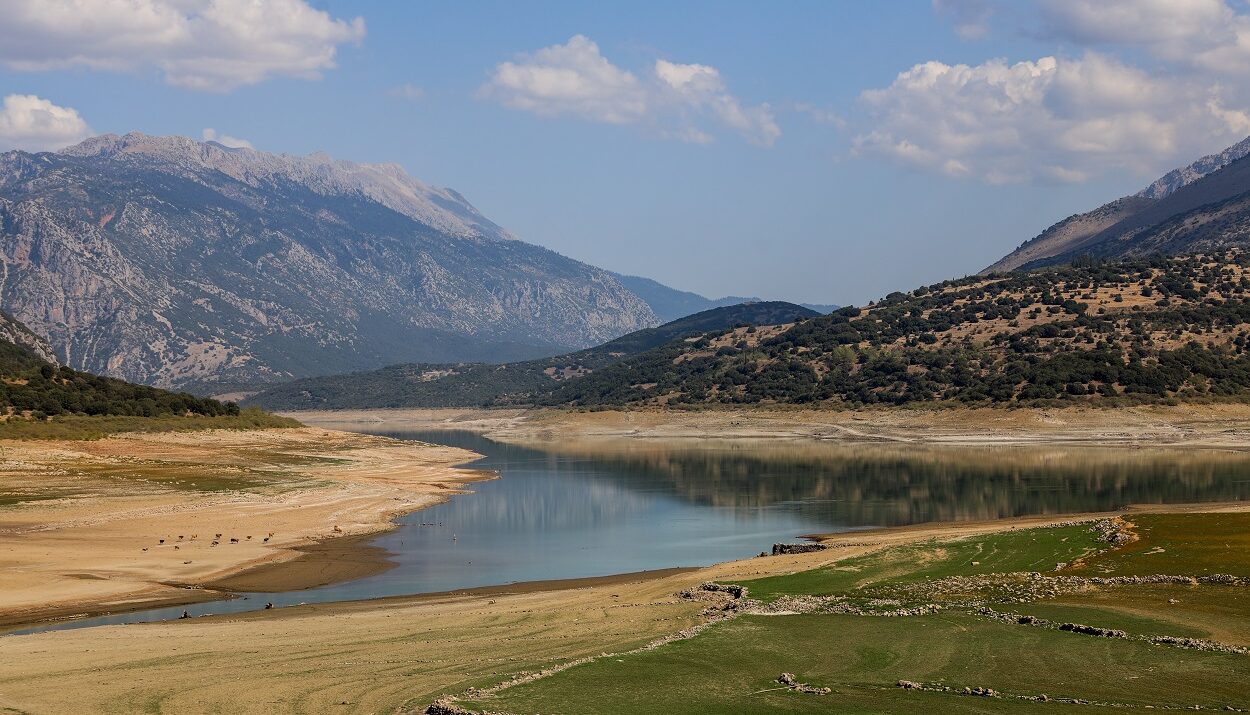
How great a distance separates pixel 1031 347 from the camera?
14925cm

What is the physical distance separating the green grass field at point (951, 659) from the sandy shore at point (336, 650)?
218 centimetres

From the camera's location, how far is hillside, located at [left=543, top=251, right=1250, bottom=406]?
130125mm

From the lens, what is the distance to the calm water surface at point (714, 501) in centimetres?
4856

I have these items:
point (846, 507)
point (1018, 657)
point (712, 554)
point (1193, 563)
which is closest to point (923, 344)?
Answer: point (846, 507)

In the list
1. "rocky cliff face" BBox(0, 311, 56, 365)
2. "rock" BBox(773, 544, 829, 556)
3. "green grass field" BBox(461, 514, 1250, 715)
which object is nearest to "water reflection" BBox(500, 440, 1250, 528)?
"rock" BBox(773, 544, 829, 556)

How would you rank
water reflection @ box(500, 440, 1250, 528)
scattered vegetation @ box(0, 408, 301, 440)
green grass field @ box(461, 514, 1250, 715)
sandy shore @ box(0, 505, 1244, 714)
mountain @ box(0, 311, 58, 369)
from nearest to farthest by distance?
green grass field @ box(461, 514, 1250, 715)
sandy shore @ box(0, 505, 1244, 714)
water reflection @ box(500, 440, 1250, 528)
scattered vegetation @ box(0, 408, 301, 440)
mountain @ box(0, 311, 58, 369)

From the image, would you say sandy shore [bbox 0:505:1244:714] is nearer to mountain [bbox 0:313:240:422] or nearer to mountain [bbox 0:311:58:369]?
mountain [bbox 0:313:240:422]

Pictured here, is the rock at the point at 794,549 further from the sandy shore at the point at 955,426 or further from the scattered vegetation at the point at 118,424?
the sandy shore at the point at 955,426

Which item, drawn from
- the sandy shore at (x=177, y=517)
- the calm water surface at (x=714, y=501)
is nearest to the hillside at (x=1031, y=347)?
the calm water surface at (x=714, y=501)

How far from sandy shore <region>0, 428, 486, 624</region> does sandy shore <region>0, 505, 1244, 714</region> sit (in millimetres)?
6936

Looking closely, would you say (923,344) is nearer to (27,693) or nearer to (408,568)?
(408,568)

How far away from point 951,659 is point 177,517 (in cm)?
4297

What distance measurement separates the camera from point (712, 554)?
51094 mm

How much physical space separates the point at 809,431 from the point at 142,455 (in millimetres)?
81075
